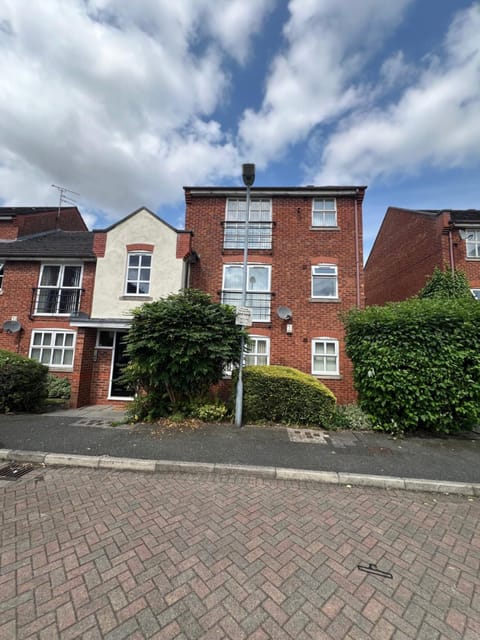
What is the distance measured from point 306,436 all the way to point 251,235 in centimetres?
842

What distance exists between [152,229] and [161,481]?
9126 mm

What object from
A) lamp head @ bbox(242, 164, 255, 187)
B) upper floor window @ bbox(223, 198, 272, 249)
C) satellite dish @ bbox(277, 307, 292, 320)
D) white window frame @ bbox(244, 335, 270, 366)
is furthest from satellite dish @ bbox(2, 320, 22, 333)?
lamp head @ bbox(242, 164, 255, 187)

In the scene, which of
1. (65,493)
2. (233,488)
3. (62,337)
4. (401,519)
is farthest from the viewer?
(62,337)

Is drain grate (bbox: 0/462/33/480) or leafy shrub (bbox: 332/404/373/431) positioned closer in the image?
drain grate (bbox: 0/462/33/480)

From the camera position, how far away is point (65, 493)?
3.76m

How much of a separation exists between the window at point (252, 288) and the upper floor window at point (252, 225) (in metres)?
1.02

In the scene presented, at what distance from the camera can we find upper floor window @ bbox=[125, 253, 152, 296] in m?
10.4

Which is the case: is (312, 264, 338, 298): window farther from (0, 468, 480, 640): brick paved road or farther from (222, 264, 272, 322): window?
(0, 468, 480, 640): brick paved road

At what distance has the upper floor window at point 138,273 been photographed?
1040 centimetres

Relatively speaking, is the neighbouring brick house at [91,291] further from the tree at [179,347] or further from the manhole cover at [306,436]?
the manhole cover at [306,436]

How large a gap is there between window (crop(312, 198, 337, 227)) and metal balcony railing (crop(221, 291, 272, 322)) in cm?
386

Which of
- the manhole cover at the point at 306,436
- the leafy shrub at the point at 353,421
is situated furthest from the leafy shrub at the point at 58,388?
the leafy shrub at the point at 353,421

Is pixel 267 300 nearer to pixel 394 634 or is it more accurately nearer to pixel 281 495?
pixel 281 495

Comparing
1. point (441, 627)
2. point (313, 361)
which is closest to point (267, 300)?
point (313, 361)
